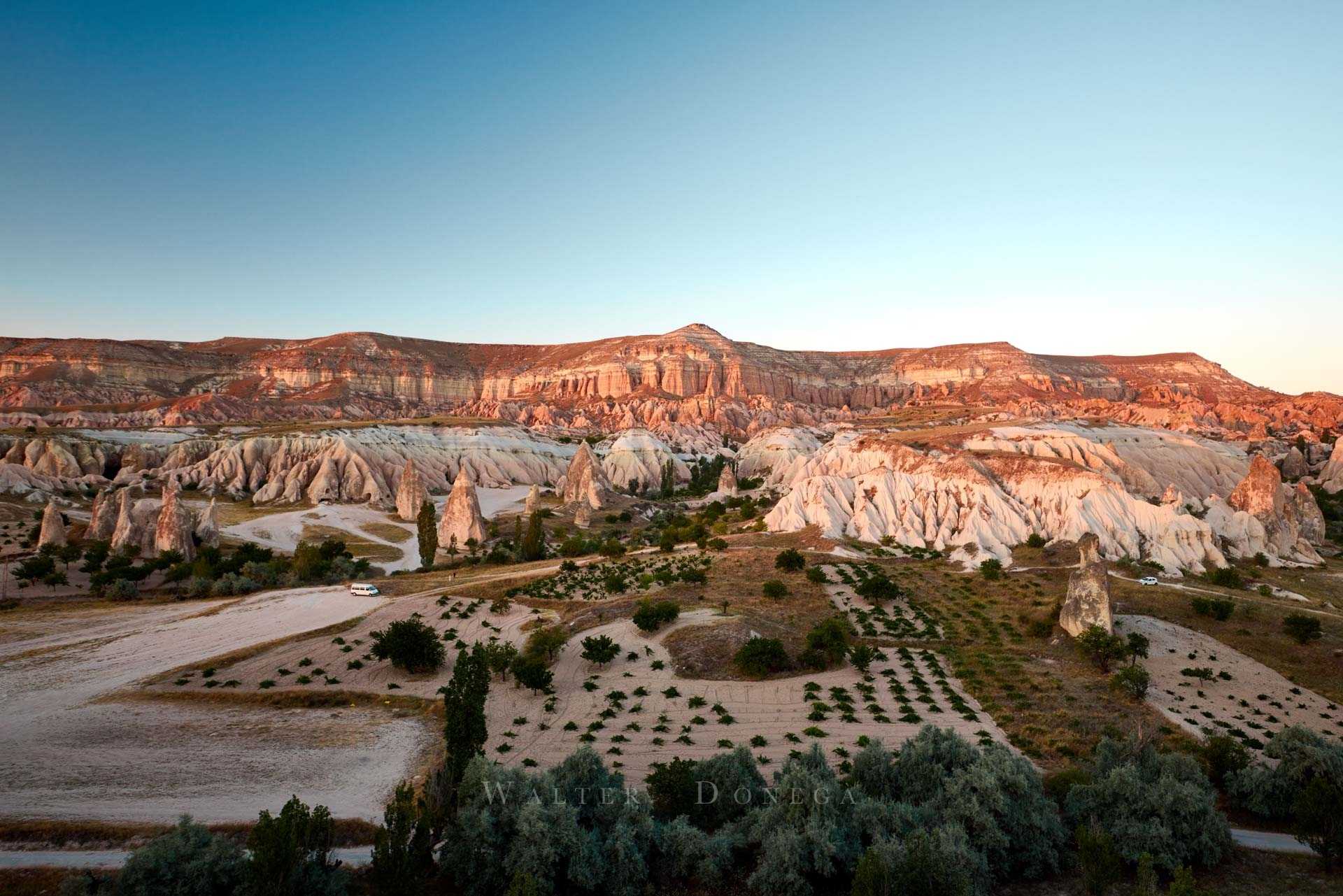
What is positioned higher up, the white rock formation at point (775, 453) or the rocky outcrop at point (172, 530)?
the white rock formation at point (775, 453)

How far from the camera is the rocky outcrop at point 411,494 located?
63344 mm

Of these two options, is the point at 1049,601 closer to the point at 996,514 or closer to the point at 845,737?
the point at 996,514

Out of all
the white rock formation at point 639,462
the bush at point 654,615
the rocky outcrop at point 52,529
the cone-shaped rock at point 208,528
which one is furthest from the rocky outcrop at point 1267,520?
the rocky outcrop at point 52,529

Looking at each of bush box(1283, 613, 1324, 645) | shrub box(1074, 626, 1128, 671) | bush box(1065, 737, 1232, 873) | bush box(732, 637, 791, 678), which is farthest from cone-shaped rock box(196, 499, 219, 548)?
bush box(1283, 613, 1324, 645)

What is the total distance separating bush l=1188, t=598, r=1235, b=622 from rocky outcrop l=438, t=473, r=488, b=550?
4381cm

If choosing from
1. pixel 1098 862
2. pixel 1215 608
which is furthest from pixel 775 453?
pixel 1098 862

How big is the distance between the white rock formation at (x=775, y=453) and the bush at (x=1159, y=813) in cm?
6477

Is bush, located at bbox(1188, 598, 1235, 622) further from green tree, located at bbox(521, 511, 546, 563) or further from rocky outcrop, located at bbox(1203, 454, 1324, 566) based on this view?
green tree, located at bbox(521, 511, 546, 563)

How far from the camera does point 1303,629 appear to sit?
80.9 ft

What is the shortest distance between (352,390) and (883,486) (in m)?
140

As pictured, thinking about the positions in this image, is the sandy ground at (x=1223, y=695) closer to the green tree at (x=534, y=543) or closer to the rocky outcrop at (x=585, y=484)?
the green tree at (x=534, y=543)

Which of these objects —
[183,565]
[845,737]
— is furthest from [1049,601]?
[183,565]

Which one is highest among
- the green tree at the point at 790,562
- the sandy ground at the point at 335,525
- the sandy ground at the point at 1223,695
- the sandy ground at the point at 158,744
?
the green tree at the point at 790,562

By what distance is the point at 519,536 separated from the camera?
50.4m
